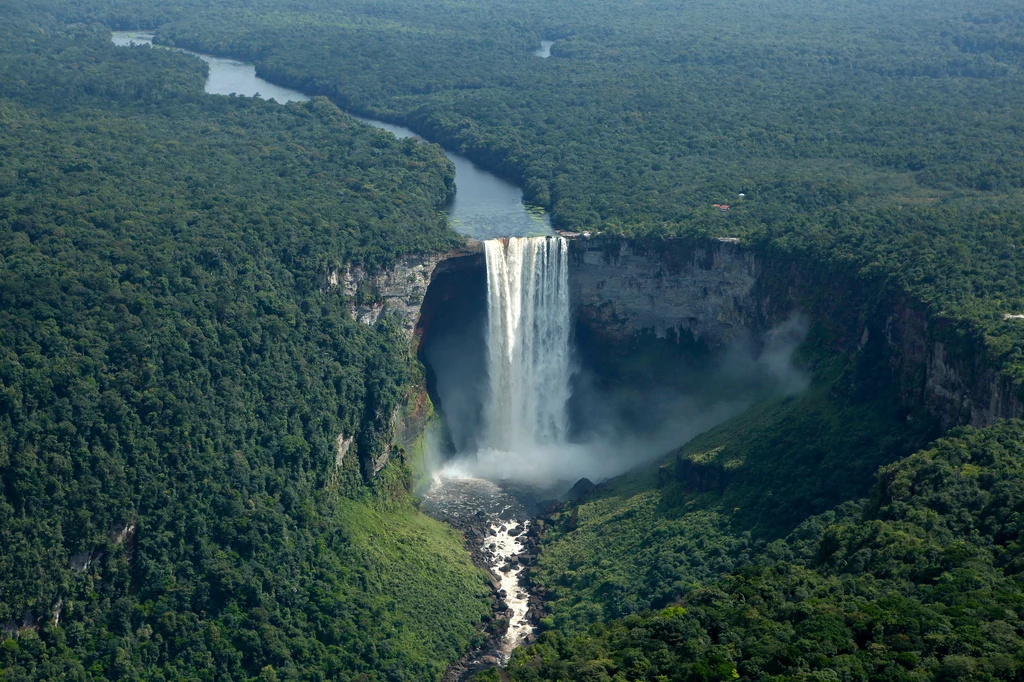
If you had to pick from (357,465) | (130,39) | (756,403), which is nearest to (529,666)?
(357,465)

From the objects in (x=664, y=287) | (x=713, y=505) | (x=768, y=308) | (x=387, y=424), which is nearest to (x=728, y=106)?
(x=664, y=287)

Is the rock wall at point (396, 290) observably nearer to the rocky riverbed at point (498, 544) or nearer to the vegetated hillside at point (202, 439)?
the vegetated hillside at point (202, 439)

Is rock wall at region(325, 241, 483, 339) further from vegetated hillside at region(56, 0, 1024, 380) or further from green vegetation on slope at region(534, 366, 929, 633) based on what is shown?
green vegetation on slope at region(534, 366, 929, 633)

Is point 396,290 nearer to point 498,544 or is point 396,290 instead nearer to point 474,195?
point 498,544

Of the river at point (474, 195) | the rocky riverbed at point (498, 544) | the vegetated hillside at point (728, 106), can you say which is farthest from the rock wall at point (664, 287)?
the rocky riverbed at point (498, 544)

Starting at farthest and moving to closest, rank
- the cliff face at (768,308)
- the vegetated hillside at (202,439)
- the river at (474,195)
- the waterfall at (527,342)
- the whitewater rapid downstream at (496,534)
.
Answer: the river at (474,195) → the waterfall at (527,342) → the whitewater rapid downstream at (496,534) → the cliff face at (768,308) → the vegetated hillside at (202,439)

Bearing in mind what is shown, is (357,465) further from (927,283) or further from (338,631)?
(927,283)
